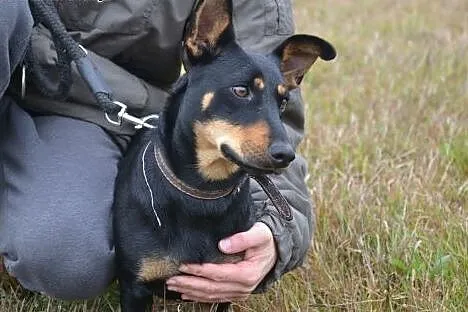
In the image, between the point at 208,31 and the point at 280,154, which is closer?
the point at 280,154

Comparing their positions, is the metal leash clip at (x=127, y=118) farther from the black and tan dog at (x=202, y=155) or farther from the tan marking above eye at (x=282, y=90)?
the tan marking above eye at (x=282, y=90)

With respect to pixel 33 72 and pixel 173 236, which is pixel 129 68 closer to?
pixel 33 72

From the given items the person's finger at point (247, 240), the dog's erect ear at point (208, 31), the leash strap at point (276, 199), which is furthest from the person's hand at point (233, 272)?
the dog's erect ear at point (208, 31)

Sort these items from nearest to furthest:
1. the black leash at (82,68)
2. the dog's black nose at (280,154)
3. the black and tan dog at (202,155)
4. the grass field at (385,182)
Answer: the dog's black nose at (280,154) < the black and tan dog at (202,155) < the black leash at (82,68) < the grass field at (385,182)

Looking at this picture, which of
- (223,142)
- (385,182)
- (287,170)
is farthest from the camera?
(385,182)

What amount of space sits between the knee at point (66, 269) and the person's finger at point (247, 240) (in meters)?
0.35

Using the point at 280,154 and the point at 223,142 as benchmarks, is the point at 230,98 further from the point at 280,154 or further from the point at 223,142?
the point at 280,154

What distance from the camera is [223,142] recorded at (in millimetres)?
2248

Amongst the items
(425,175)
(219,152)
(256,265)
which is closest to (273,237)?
(256,265)

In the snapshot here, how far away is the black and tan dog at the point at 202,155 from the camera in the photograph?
226 centimetres

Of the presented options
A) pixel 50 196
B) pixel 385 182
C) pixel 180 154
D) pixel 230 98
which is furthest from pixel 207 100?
Answer: pixel 385 182

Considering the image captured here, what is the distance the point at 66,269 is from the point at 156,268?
0.95 feet

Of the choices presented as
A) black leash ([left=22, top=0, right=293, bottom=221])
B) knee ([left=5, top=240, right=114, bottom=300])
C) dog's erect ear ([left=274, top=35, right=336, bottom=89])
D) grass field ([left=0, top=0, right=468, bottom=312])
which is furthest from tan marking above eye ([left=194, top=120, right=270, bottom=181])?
grass field ([left=0, top=0, right=468, bottom=312])

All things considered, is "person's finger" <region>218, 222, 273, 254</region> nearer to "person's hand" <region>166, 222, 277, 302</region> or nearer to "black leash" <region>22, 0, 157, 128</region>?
"person's hand" <region>166, 222, 277, 302</region>
